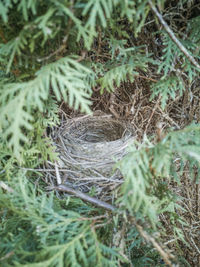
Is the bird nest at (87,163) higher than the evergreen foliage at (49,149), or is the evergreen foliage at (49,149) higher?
the evergreen foliage at (49,149)

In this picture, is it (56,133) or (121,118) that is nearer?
(56,133)

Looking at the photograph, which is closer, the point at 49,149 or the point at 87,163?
the point at 49,149

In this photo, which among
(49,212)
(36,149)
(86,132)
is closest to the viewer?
(49,212)

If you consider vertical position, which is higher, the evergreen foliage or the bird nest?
the evergreen foliage

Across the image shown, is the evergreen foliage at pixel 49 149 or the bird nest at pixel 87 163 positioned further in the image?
the bird nest at pixel 87 163

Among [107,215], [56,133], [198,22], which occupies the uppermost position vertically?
[198,22]

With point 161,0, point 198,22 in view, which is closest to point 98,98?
point 198,22

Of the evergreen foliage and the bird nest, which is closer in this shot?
the evergreen foliage

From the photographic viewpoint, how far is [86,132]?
6.75 ft

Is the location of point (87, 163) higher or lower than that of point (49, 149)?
lower

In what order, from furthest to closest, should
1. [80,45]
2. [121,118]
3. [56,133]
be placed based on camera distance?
1. [121,118]
2. [56,133]
3. [80,45]

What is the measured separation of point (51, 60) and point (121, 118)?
91 centimetres

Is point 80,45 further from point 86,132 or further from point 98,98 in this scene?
point 86,132

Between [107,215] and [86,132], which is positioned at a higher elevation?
[107,215]
